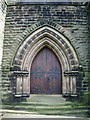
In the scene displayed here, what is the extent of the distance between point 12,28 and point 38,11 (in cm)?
137

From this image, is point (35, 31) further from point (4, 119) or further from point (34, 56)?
point (4, 119)

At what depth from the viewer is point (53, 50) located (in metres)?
4.82

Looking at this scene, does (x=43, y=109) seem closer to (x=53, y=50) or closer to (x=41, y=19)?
(x=53, y=50)

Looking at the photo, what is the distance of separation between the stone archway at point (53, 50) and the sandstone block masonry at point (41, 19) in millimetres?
279

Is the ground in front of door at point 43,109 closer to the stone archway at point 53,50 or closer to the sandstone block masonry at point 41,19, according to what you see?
the stone archway at point 53,50

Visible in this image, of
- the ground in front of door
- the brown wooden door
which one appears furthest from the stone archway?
the ground in front of door

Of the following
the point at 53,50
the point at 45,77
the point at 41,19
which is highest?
the point at 41,19

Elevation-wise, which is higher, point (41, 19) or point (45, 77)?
point (41, 19)

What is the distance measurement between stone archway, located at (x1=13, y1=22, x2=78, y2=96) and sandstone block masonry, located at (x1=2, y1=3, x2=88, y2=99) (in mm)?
279

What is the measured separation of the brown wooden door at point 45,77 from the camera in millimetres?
4707

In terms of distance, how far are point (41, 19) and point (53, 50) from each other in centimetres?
146

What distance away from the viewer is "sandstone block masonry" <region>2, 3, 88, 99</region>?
461 cm

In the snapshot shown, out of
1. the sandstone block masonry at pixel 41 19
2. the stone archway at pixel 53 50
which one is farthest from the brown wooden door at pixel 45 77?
the sandstone block masonry at pixel 41 19

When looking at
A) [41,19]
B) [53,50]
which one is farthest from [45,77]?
[41,19]
